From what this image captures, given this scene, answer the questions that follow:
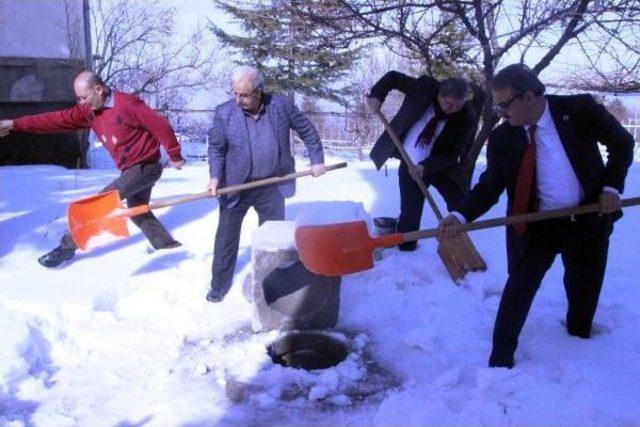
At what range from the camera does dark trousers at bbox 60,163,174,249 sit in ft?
15.2

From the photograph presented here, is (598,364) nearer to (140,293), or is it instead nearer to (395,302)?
(395,302)

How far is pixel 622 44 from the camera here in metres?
5.41

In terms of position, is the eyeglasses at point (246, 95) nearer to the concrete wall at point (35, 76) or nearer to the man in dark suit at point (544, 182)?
the man in dark suit at point (544, 182)

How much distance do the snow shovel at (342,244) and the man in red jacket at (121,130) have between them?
1.86m

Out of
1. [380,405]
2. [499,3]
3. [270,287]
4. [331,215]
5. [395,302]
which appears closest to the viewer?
[380,405]

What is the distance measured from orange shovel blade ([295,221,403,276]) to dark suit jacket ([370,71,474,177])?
158 cm

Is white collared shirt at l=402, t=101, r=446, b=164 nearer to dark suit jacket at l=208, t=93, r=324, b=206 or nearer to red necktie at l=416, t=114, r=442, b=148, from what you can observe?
red necktie at l=416, t=114, r=442, b=148

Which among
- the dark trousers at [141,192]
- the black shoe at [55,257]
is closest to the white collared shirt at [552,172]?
the dark trousers at [141,192]

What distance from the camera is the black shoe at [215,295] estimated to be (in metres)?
4.17

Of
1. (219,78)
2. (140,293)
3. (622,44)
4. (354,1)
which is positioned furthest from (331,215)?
(219,78)

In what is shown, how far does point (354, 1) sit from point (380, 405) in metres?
4.07

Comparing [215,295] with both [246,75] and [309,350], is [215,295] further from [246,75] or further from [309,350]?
[246,75]

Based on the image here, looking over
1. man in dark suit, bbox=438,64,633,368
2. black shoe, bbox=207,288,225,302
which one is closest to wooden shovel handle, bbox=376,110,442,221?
man in dark suit, bbox=438,64,633,368

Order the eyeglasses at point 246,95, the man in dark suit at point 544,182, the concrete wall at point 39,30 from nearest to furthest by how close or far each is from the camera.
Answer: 1. the man in dark suit at point 544,182
2. the eyeglasses at point 246,95
3. the concrete wall at point 39,30
